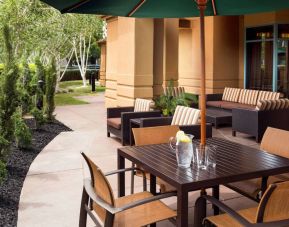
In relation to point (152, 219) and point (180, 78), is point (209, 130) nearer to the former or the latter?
point (152, 219)

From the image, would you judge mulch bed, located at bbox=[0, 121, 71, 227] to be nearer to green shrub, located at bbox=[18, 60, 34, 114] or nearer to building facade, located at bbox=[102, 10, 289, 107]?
green shrub, located at bbox=[18, 60, 34, 114]

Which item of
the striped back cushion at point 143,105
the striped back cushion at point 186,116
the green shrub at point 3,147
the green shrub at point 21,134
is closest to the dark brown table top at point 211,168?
the green shrub at point 3,147

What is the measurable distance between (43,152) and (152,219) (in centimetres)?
527

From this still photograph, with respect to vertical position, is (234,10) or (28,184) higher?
(234,10)

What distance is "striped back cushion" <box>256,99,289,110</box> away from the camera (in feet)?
28.5

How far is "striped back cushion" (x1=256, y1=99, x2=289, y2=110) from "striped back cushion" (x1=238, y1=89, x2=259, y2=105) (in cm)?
262

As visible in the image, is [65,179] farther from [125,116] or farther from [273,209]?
[273,209]

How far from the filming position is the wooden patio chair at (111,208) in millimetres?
2875

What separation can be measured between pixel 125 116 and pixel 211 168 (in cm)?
523

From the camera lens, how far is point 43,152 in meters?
7.94

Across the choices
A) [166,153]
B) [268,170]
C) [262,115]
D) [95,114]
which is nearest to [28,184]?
[166,153]

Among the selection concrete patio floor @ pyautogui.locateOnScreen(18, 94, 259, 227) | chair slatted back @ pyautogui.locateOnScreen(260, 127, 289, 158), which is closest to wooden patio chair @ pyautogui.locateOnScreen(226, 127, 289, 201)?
chair slatted back @ pyautogui.locateOnScreen(260, 127, 289, 158)

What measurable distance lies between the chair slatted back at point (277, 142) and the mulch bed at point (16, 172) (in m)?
2.97

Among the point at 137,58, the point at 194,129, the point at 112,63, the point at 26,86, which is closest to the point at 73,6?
the point at 194,129
